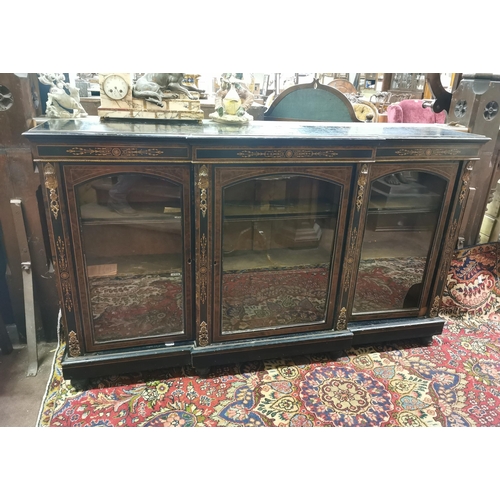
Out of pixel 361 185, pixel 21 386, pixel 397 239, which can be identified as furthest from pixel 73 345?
pixel 397 239

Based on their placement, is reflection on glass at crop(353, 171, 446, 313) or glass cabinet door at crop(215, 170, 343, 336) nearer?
glass cabinet door at crop(215, 170, 343, 336)

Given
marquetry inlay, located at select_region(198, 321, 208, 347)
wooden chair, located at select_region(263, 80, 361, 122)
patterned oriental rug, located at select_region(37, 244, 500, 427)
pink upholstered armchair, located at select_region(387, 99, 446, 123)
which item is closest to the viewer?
patterned oriental rug, located at select_region(37, 244, 500, 427)

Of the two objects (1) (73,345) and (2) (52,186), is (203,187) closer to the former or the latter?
(2) (52,186)

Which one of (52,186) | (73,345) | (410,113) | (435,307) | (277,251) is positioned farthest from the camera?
(410,113)

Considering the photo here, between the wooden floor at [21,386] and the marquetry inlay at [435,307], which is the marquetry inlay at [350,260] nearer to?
the marquetry inlay at [435,307]

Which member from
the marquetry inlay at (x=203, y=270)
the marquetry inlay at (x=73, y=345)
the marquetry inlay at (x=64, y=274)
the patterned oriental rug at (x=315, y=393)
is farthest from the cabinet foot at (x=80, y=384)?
the marquetry inlay at (x=203, y=270)

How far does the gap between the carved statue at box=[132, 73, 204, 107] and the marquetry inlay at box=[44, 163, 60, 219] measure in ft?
1.43

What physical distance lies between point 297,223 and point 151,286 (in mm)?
622

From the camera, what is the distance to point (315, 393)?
152 cm

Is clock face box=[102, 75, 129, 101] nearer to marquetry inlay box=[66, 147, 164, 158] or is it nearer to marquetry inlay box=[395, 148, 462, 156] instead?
marquetry inlay box=[66, 147, 164, 158]

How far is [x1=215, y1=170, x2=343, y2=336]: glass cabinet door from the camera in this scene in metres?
1.46

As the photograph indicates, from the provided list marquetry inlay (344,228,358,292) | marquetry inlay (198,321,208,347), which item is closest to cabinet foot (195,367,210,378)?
marquetry inlay (198,321,208,347)

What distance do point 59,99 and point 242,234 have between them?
2.68ft

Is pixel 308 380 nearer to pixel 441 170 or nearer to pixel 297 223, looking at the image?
pixel 297 223
